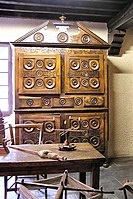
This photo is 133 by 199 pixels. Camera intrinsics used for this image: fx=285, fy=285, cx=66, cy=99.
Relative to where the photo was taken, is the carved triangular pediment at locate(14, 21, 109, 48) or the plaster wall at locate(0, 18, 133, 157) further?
the plaster wall at locate(0, 18, 133, 157)

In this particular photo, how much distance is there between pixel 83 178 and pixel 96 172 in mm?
382

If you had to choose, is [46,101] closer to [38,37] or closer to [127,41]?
[38,37]

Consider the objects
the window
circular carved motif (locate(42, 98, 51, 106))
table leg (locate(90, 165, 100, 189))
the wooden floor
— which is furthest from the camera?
the window

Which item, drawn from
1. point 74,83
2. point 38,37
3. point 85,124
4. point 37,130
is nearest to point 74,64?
point 74,83

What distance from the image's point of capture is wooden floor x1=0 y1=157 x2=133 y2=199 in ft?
10.7

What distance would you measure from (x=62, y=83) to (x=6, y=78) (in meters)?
1.06

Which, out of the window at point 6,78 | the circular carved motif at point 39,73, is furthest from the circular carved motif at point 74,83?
the window at point 6,78

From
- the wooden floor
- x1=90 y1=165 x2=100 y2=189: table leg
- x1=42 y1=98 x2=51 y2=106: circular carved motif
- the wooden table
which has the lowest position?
the wooden floor

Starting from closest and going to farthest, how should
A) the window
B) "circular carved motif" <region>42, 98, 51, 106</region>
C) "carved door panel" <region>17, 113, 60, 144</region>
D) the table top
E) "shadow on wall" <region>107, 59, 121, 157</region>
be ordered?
1. the table top
2. "carved door panel" <region>17, 113, 60, 144</region>
3. "circular carved motif" <region>42, 98, 51, 106</region>
4. the window
5. "shadow on wall" <region>107, 59, 121, 157</region>

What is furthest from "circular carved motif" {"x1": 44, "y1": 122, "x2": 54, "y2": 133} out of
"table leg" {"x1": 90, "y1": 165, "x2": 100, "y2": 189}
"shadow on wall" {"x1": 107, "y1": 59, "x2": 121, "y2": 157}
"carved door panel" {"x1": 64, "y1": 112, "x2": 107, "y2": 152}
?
"table leg" {"x1": 90, "y1": 165, "x2": 100, "y2": 189}

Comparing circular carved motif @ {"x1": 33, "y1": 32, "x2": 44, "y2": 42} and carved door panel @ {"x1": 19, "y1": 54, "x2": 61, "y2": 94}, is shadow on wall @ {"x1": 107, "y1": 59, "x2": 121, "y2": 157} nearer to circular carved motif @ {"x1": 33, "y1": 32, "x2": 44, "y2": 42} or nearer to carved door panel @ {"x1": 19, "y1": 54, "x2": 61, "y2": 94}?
carved door panel @ {"x1": 19, "y1": 54, "x2": 61, "y2": 94}

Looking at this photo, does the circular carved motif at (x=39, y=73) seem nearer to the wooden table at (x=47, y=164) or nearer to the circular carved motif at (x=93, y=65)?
the circular carved motif at (x=93, y=65)

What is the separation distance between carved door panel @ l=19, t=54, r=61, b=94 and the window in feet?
2.21

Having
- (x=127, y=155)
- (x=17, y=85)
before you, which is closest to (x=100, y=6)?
(x=17, y=85)
